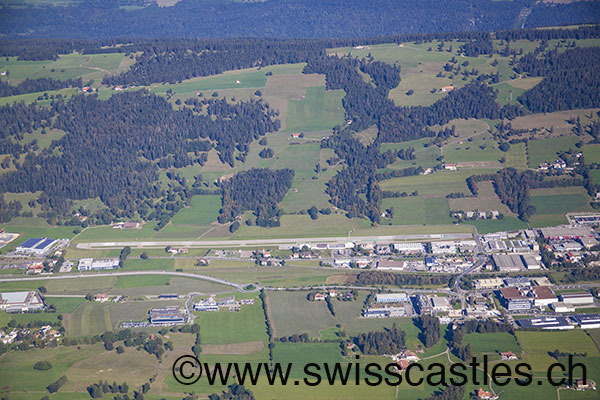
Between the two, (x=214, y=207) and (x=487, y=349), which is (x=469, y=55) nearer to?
(x=214, y=207)

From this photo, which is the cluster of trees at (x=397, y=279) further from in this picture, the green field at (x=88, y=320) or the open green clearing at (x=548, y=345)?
the green field at (x=88, y=320)


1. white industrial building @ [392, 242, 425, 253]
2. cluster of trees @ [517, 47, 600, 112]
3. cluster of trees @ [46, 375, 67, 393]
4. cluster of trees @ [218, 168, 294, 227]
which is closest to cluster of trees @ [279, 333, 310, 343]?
cluster of trees @ [46, 375, 67, 393]

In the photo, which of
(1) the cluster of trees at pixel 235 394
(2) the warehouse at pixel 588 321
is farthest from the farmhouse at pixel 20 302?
(2) the warehouse at pixel 588 321

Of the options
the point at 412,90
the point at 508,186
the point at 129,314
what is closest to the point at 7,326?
the point at 129,314

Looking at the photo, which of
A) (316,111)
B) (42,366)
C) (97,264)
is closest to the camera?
(42,366)

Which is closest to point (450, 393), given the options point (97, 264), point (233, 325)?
point (233, 325)

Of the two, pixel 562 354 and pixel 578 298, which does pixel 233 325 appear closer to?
pixel 562 354
